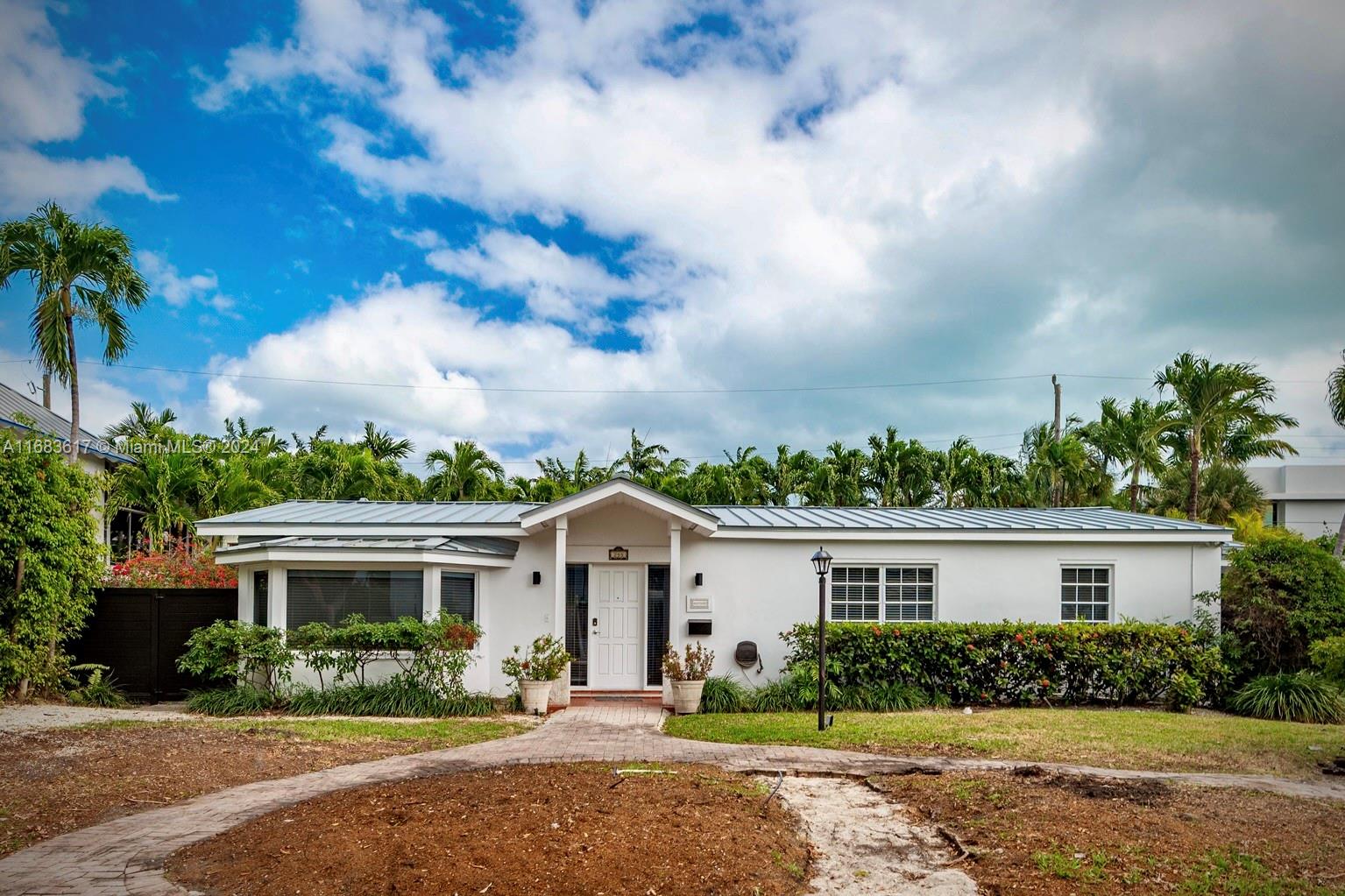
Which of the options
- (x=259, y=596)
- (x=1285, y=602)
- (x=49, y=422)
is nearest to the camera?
(x=1285, y=602)

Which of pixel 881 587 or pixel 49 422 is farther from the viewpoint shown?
pixel 49 422

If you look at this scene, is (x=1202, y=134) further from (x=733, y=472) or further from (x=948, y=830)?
(x=733, y=472)

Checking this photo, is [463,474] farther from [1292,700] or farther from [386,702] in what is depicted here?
[1292,700]

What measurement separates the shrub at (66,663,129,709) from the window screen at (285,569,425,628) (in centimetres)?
266

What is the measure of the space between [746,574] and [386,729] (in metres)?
5.83

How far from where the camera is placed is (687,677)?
1157cm

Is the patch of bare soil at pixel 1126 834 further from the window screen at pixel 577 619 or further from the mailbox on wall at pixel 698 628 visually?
the window screen at pixel 577 619

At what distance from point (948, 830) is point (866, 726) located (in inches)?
162

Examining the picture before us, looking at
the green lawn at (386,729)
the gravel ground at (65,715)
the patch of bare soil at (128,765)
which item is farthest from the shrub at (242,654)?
the patch of bare soil at (128,765)

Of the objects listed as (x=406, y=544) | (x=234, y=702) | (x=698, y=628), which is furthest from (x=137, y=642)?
(x=698, y=628)

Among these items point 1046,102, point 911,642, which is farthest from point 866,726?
point 1046,102

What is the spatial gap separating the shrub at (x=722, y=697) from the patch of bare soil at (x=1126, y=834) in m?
4.27

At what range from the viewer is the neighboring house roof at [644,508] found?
12.4 meters

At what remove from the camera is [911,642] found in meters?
12.1
